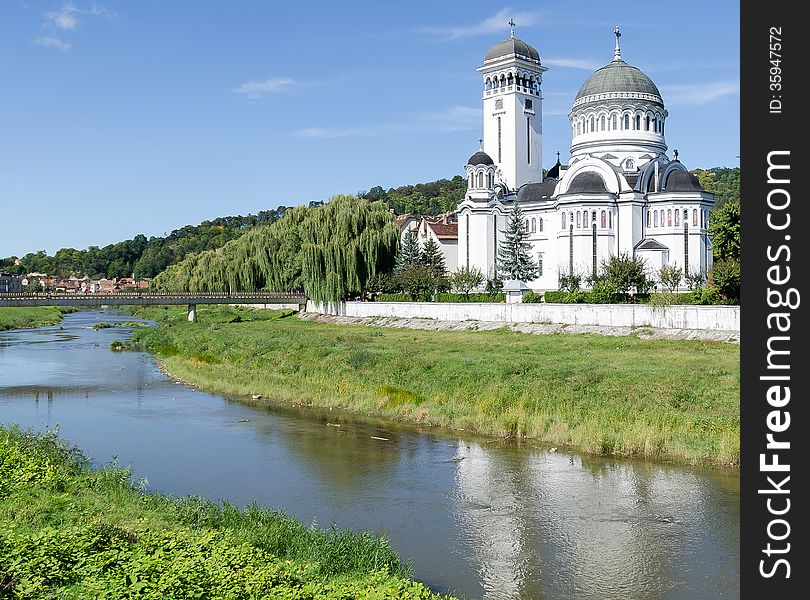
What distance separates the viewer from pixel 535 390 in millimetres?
20125

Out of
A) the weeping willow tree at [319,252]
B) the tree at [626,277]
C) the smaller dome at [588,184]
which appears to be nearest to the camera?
the tree at [626,277]

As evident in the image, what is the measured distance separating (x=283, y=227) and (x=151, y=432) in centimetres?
3489

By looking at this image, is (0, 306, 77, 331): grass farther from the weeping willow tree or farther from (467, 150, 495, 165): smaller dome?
(467, 150, 495, 165): smaller dome

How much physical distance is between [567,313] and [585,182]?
17802 mm

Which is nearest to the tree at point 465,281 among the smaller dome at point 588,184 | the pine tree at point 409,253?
the pine tree at point 409,253

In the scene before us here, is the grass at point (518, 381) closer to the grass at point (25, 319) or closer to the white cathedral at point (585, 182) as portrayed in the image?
the white cathedral at point (585, 182)

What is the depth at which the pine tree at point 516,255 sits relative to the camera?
48.7 metres

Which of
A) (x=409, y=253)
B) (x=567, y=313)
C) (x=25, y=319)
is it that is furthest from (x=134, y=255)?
(x=567, y=313)

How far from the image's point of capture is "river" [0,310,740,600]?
34.5ft

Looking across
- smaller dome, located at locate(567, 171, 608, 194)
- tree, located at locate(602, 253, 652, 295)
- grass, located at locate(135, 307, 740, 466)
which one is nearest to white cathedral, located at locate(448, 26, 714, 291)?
smaller dome, located at locate(567, 171, 608, 194)

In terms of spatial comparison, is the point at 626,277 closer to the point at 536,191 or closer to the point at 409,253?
the point at 409,253

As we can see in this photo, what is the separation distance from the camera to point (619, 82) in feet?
177

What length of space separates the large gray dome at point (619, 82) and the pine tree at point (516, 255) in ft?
36.8
